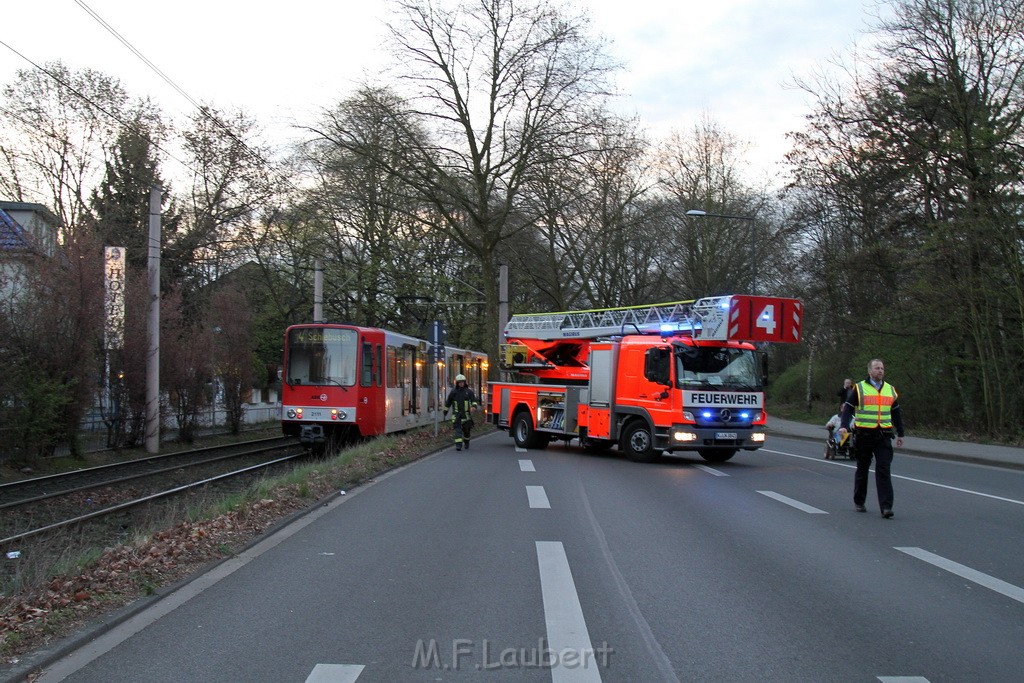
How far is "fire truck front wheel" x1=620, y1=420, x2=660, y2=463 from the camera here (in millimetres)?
19328

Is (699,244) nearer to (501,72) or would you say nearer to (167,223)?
(501,72)

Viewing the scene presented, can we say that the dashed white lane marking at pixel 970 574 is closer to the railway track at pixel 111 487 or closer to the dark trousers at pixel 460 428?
the railway track at pixel 111 487

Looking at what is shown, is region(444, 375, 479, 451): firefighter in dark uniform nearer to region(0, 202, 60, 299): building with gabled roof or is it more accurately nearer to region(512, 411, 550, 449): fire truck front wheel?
region(512, 411, 550, 449): fire truck front wheel

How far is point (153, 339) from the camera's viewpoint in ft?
74.5

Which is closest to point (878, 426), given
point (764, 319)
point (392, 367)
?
point (764, 319)

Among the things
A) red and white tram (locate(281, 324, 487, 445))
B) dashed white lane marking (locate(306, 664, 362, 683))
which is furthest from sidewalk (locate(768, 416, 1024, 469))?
dashed white lane marking (locate(306, 664, 362, 683))

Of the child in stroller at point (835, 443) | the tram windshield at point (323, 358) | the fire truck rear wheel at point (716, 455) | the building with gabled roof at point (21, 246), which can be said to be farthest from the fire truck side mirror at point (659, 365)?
the building with gabled roof at point (21, 246)

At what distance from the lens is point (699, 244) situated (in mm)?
47188

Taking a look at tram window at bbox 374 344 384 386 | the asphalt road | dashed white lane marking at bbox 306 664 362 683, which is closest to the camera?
dashed white lane marking at bbox 306 664 362 683

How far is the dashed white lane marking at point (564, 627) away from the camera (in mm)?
5047

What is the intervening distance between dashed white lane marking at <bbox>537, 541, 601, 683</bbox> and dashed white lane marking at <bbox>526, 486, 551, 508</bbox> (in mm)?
3531

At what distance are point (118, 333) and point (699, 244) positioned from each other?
32.5 m

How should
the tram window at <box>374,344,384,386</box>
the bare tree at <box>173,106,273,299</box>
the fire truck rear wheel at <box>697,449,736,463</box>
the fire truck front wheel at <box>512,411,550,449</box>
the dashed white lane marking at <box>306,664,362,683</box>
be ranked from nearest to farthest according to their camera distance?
the dashed white lane marking at <box>306,664,362,683</box> → the fire truck rear wheel at <box>697,449,736,463</box> → the fire truck front wheel at <box>512,411,550,449</box> → the tram window at <box>374,344,384,386</box> → the bare tree at <box>173,106,273,299</box>

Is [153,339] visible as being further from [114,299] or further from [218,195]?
[218,195]
